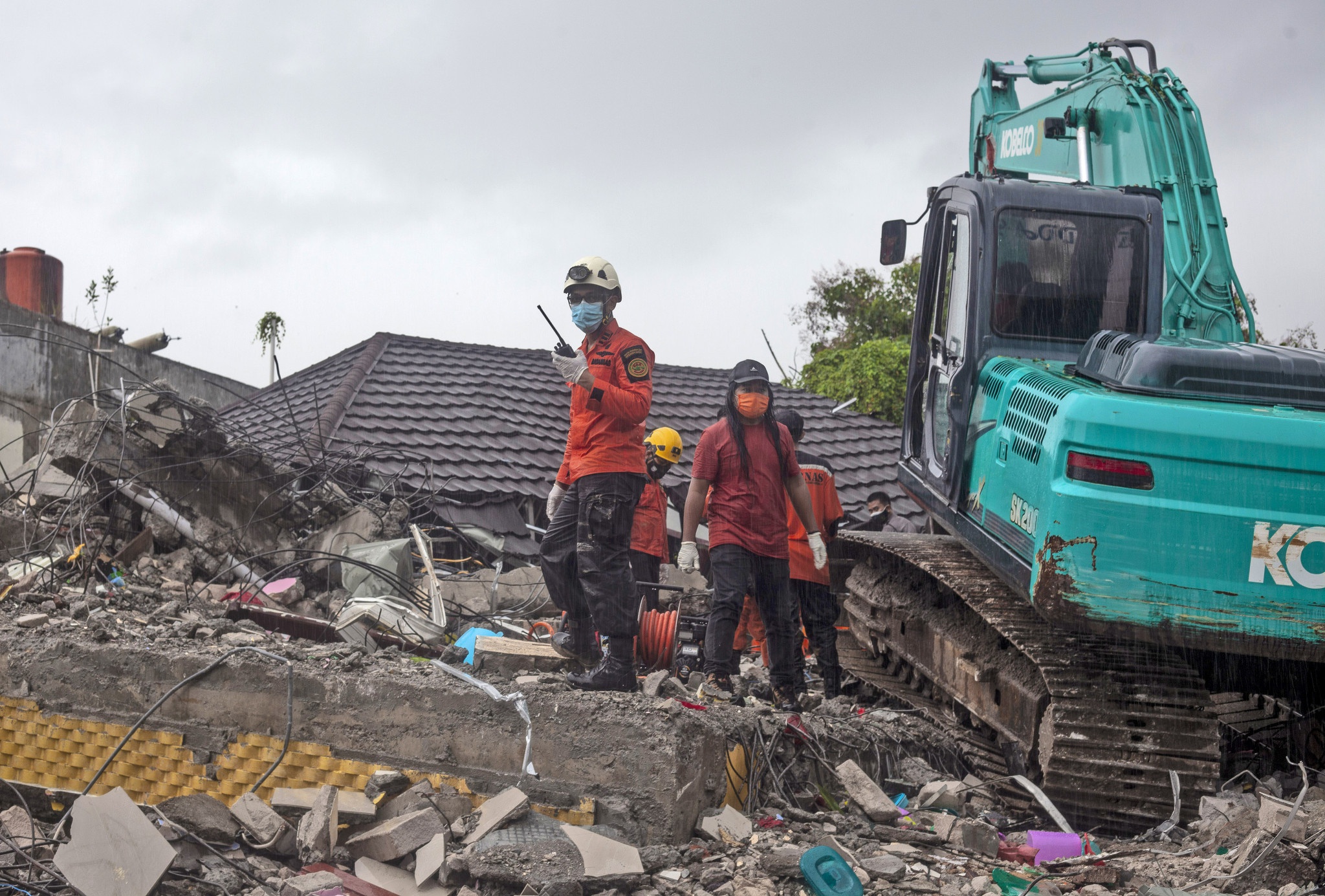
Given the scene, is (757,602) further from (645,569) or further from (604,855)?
(604,855)

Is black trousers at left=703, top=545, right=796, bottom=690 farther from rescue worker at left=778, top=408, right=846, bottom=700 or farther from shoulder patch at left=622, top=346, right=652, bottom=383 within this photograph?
shoulder patch at left=622, top=346, right=652, bottom=383

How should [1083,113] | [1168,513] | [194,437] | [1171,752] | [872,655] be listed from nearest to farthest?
[1168,513] → [1171,752] → [1083,113] → [872,655] → [194,437]

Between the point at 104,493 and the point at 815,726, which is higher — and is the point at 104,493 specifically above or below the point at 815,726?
above

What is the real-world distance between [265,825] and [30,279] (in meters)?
16.0

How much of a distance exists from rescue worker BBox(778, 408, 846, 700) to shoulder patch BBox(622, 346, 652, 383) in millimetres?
1791

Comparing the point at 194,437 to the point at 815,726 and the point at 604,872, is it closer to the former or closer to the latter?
the point at 815,726

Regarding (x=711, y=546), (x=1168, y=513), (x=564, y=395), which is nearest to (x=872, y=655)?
(x=711, y=546)

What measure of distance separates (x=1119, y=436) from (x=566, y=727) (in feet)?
7.77

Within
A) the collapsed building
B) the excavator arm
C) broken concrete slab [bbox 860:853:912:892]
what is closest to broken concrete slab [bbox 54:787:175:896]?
the collapsed building

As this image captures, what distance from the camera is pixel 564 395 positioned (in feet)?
43.7

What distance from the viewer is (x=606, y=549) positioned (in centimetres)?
485

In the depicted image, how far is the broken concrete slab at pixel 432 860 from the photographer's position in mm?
3605

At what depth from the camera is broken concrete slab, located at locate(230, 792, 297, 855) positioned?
3844mm

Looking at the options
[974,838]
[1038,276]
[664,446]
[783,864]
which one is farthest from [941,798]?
[664,446]
